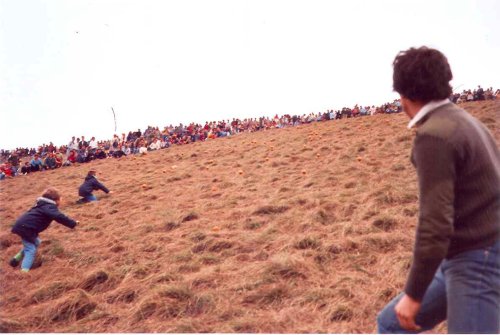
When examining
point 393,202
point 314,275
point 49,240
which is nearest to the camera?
Answer: point 314,275

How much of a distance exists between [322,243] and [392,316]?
332cm

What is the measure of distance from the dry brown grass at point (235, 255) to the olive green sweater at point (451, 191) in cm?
193

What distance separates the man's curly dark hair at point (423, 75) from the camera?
1998 millimetres

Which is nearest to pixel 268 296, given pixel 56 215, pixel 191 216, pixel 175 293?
pixel 175 293

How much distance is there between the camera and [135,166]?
696 inches

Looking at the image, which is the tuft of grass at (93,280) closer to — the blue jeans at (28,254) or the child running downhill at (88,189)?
the blue jeans at (28,254)

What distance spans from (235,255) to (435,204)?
4048 mm

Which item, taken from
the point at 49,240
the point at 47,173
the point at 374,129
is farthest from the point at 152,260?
the point at 47,173

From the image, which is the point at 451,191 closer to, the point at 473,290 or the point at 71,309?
the point at 473,290

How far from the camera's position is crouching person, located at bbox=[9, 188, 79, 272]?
6.61 m

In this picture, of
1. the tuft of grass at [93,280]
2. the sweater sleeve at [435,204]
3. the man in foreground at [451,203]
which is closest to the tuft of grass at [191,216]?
the tuft of grass at [93,280]

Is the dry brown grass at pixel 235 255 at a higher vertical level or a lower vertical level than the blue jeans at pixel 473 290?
lower

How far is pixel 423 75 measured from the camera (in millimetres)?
1996

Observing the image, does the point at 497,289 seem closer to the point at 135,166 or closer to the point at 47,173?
the point at 135,166
